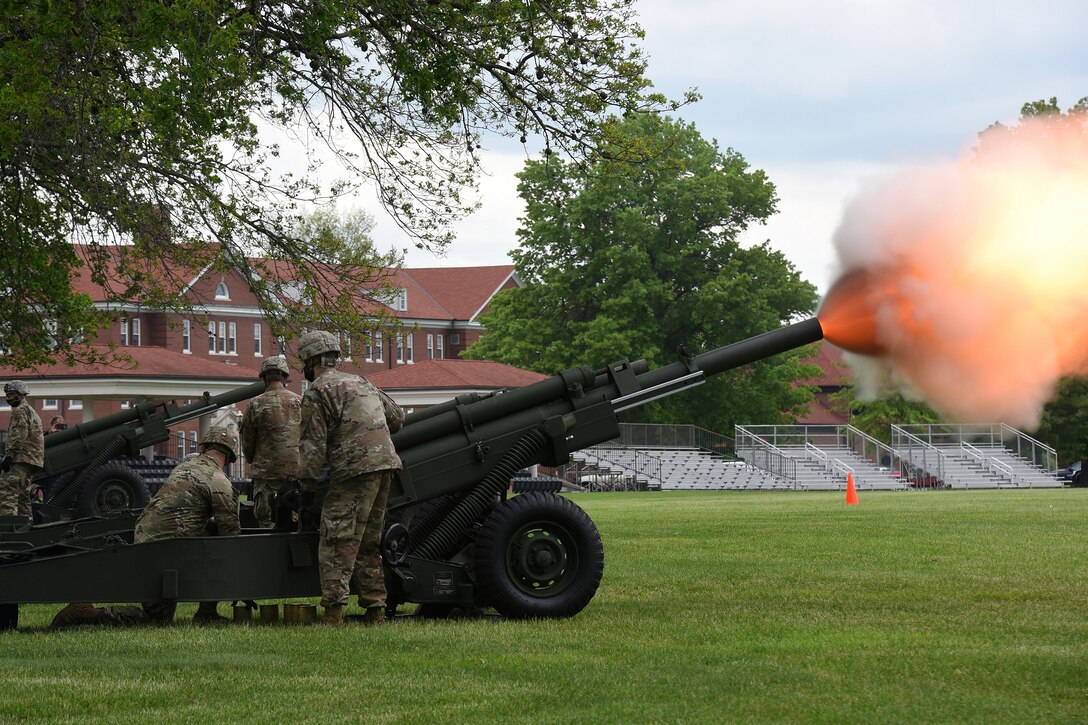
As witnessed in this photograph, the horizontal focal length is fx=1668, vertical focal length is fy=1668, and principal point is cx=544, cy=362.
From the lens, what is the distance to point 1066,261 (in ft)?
42.7

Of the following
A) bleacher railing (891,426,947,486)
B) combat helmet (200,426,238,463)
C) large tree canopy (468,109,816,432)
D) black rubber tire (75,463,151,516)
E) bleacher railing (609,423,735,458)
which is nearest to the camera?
combat helmet (200,426,238,463)

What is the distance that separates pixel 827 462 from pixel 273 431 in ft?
151

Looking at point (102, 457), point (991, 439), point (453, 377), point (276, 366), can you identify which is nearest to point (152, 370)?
point (453, 377)

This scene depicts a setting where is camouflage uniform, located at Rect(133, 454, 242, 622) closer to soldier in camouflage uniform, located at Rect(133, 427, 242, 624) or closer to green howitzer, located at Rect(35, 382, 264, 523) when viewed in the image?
soldier in camouflage uniform, located at Rect(133, 427, 242, 624)

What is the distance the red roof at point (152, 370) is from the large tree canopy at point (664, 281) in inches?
597

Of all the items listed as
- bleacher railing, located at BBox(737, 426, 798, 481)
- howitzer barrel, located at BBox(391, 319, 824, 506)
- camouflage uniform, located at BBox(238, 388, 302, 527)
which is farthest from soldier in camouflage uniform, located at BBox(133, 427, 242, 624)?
bleacher railing, located at BBox(737, 426, 798, 481)

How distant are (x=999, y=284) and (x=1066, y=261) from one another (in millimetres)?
576

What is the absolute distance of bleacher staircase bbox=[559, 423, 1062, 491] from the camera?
57284 mm

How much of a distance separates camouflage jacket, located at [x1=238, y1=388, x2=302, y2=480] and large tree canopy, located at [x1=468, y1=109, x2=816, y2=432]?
51365 mm

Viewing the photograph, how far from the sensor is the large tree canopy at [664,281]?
66.5 m

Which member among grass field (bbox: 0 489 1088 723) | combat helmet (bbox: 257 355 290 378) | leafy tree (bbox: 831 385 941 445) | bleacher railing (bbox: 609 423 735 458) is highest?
leafy tree (bbox: 831 385 941 445)

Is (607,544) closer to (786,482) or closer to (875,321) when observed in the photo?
(875,321)

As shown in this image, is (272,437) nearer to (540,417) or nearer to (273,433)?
(273,433)

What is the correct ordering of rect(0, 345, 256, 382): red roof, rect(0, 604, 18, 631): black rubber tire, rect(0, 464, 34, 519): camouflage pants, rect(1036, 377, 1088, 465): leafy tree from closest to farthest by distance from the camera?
1. rect(0, 604, 18, 631): black rubber tire
2. rect(0, 464, 34, 519): camouflage pants
3. rect(0, 345, 256, 382): red roof
4. rect(1036, 377, 1088, 465): leafy tree
